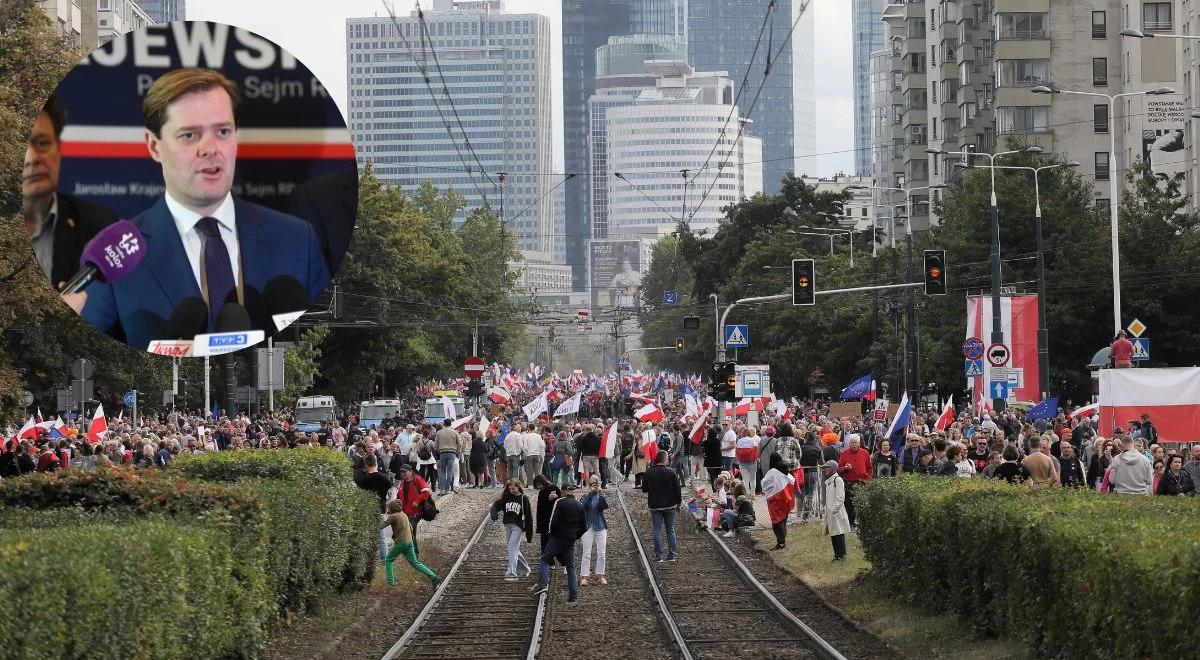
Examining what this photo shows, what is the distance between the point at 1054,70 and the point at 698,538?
6544 centimetres

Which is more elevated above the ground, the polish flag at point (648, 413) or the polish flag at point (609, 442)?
the polish flag at point (648, 413)

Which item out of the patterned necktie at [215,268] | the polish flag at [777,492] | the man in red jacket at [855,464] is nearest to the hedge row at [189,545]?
the patterned necktie at [215,268]

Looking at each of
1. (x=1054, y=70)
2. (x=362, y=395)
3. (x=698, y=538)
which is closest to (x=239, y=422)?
(x=698, y=538)

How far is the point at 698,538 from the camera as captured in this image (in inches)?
1227

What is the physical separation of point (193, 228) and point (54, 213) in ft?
3.60

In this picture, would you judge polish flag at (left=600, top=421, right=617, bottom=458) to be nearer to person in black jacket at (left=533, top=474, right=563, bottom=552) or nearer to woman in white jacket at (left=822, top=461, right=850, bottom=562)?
woman in white jacket at (left=822, top=461, right=850, bottom=562)

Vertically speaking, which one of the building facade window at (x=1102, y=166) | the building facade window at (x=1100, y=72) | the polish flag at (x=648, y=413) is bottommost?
the polish flag at (x=648, y=413)

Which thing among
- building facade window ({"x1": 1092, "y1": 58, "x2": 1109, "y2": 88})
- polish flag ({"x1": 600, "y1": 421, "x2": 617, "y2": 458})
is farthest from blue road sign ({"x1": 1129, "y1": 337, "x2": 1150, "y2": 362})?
building facade window ({"x1": 1092, "y1": 58, "x2": 1109, "y2": 88})

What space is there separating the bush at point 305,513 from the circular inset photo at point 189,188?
7.47ft

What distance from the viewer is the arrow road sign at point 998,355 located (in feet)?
131

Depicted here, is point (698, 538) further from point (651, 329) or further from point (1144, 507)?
point (651, 329)

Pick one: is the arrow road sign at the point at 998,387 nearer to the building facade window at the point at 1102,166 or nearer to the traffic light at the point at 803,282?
the traffic light at the point at 803,282

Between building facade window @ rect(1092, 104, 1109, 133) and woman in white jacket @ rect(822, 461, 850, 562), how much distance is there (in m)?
68.6

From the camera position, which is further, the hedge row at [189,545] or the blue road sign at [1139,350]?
the blue road sign at [1139,350]
